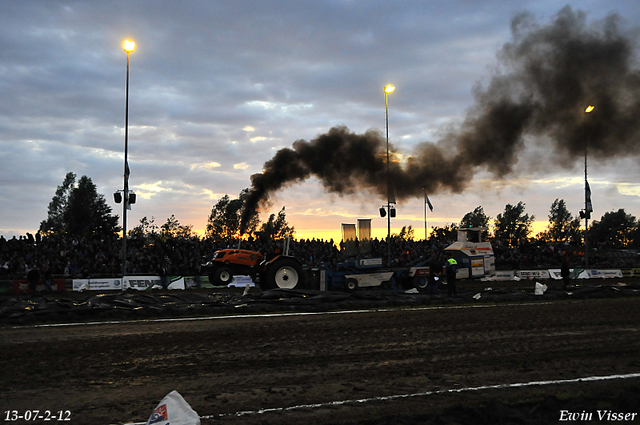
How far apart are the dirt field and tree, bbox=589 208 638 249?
110145 mm

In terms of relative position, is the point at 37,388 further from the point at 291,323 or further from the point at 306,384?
the point at 291,323

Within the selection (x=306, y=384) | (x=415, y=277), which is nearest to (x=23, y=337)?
(x=306, y=384)

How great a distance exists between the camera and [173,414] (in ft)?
12.0

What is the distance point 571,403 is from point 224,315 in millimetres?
8994

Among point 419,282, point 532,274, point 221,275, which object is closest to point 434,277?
point 419,282

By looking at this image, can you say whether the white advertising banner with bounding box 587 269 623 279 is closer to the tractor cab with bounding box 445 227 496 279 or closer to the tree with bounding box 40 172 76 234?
the tractor cab with bounding box 445 227 496 279

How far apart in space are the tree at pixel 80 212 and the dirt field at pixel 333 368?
6521 cm

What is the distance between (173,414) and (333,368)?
3.42 m

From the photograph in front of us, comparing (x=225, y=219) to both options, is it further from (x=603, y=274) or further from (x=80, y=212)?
(x=603, y=274)

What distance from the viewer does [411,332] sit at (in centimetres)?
935

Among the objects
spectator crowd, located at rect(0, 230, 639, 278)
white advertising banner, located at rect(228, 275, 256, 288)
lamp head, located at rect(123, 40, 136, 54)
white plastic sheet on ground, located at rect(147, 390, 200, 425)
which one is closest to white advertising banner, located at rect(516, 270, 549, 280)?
spectator crowd, located at rect(0, 230, 639, 278)

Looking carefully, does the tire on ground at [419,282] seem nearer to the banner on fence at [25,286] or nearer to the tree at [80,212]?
the banner on fence at [25,286]

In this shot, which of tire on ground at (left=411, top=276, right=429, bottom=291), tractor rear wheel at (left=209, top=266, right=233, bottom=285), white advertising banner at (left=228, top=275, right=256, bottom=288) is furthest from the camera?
white advertising banner at (left=228, top=275, right=256, bottom=288)

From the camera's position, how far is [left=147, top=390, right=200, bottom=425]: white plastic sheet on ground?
3.62 meters
